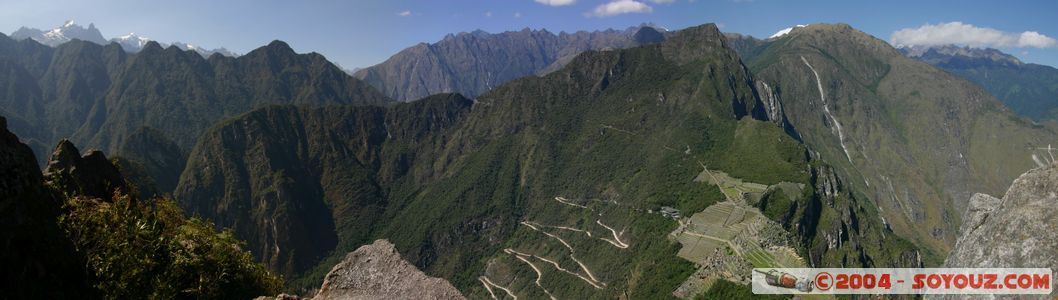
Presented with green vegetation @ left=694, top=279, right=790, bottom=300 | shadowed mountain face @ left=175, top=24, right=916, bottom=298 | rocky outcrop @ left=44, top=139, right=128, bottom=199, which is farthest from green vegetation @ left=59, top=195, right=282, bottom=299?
shadowed mountain face @ left=175, top=24, right=916, bottom=298

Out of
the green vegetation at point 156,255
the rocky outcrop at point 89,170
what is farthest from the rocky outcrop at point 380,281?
the rocky outcrop at point 89,170

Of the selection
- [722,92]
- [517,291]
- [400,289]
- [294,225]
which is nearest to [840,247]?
[517,291]

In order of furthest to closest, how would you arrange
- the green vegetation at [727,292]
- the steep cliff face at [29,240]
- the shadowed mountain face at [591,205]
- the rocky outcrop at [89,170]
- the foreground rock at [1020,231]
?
the shadowed mountain face at [591,205] < the green vegetation at [727,292] < the rocky outcrop at [89,170] < the foreground rock at [1020,231] < the steep cliff face at [29,240]

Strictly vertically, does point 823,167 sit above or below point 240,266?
below

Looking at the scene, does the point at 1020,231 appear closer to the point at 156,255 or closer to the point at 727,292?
the point at 156,255

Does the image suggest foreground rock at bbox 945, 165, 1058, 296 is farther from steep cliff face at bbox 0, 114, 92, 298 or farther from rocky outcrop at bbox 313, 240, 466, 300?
steep cliff face at bbox 0, 114, 92, 298

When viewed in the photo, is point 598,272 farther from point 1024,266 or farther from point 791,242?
point 1024,266

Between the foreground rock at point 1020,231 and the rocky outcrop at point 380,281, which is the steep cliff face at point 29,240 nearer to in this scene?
the rocky outcrop at point 380,281
